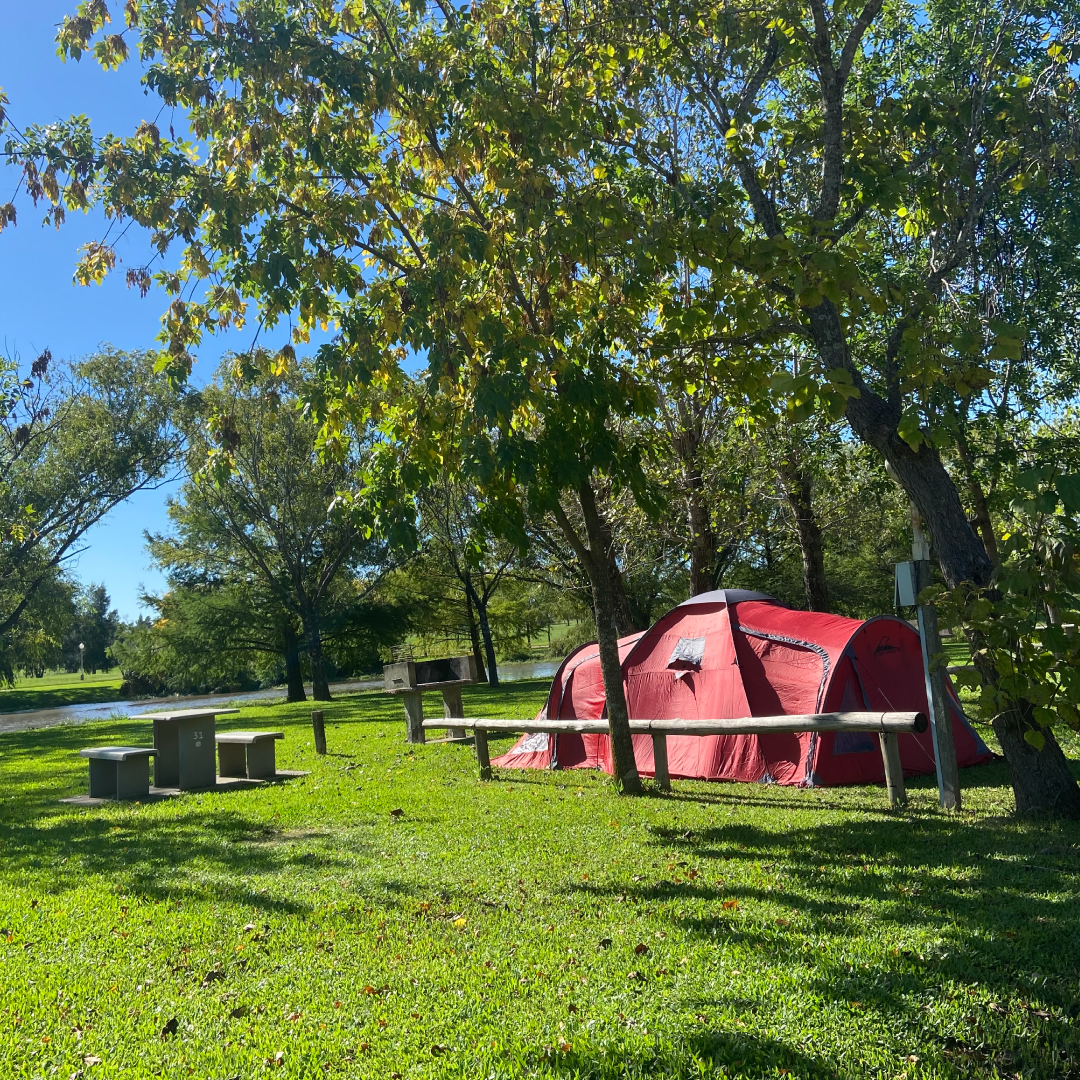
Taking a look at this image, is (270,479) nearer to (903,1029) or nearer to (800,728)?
(800,728)

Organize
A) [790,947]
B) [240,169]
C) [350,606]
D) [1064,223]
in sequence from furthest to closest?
[350,606], [1064,223], [240,169], [790,947]

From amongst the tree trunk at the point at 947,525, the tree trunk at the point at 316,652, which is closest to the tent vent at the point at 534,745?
the tree trunk at the point at 947,525

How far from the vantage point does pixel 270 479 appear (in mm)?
29266

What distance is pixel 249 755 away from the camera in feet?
42.3

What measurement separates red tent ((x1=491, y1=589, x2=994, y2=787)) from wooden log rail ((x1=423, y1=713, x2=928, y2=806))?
28.4 inches

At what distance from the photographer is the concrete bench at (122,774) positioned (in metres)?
11.7

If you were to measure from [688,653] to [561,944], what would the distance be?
6574mm

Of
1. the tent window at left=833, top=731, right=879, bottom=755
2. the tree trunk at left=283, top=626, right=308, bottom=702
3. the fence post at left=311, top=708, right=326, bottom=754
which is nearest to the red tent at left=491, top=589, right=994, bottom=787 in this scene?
the tent window at left=833, top=731, right=879, bottom=755

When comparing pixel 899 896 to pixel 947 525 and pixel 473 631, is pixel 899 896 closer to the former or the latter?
pixel 947 525

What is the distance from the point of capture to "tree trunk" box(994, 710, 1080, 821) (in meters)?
7.18

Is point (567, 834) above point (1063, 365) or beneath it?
beneath

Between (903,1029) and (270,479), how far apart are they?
27684 millimetres

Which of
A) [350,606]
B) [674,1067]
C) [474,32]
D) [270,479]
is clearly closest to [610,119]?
[474,32]

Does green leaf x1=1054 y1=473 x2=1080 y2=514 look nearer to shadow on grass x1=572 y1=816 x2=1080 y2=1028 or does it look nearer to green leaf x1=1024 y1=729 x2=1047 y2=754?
green leaf x1=1024 y1=729 x2=1047 y2=754
